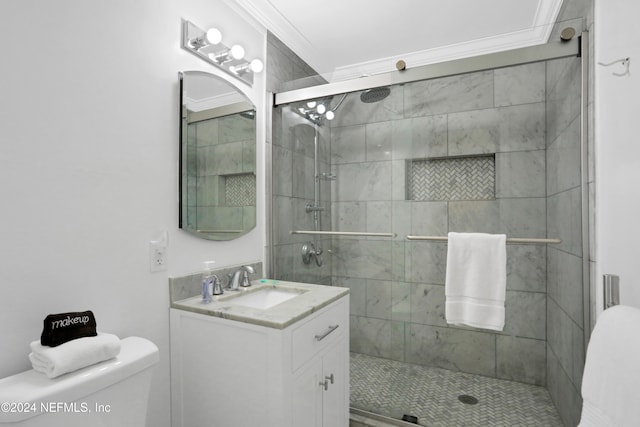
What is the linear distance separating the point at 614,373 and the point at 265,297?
1.40 meters

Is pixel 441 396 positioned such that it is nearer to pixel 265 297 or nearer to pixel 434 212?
pixel 434 212

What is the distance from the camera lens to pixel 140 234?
1.31m

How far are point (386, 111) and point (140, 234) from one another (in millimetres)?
1520

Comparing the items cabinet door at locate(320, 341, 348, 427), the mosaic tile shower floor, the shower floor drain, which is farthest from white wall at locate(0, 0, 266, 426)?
the shower floor drain

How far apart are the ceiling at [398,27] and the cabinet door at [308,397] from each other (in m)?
1.66

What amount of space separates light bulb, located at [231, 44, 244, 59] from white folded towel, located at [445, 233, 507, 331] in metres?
1.52

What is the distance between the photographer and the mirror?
59.1 inches

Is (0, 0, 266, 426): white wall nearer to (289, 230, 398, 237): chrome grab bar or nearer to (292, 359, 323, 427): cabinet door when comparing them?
(292, 359, 323, 427): cabinet door

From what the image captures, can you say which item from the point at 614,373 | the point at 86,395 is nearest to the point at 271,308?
the point at 86,395

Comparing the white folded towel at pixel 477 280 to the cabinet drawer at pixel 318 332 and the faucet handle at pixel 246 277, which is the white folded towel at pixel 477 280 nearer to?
the cabinet drawer at pixel 318 332

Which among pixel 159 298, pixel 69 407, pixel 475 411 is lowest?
pixel 475 411

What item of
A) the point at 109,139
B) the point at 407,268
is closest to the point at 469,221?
the point at 407,268

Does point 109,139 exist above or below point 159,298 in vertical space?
above

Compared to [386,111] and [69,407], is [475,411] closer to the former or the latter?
[386,111]
